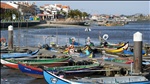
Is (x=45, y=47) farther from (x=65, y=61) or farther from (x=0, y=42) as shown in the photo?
(x=65, y=61)

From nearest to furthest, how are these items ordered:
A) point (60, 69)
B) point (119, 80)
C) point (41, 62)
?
point (119, 80), point (60, 69), point (41, 62)

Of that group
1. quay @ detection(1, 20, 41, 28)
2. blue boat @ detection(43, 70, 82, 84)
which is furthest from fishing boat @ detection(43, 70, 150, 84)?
quay @ detection(1, 20, 41, 28)

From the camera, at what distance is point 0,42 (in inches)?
1448

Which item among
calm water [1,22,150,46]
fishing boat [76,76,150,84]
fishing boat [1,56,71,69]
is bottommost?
calm water [1,22,150,46]

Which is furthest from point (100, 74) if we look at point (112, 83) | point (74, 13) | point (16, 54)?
point (74, 13)

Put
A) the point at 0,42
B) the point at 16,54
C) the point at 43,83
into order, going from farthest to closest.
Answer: the point at 0,42 → the point at 16,54 → the point at 43,83

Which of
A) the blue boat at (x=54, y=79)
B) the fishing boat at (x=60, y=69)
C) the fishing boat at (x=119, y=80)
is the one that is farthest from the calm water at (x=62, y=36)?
the fishing boat at (x=119, y=80)

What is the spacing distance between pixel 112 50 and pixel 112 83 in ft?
54.6

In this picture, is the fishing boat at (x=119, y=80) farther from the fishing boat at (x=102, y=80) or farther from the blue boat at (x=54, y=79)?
the blue boat at (x=54, y=79)

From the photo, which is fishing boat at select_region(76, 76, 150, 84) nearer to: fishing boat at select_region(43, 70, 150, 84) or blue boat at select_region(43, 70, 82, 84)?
fishing boat at select_region(43, 70, 150, 84)

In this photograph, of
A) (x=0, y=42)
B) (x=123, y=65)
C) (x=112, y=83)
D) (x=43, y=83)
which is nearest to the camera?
(x=112, y=83)

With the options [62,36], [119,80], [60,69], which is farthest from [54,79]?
[62,36]

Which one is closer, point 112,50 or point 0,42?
point 112,50

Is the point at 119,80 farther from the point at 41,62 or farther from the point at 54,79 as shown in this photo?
the point at 41,62
